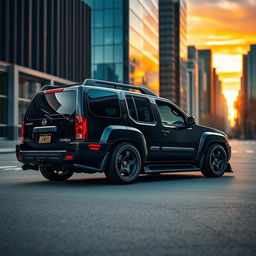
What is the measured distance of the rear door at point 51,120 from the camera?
969cm

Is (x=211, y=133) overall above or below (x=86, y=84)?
below

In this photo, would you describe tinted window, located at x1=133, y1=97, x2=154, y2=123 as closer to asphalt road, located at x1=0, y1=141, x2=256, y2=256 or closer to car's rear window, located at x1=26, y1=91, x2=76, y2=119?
asphalt road, located at x1=0, y1=141, x2=256, y2=256

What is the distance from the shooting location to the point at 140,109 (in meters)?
10.9

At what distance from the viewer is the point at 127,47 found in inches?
2534

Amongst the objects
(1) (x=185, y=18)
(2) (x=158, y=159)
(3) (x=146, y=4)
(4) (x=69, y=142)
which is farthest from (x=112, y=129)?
(1) (x=185, y=18)

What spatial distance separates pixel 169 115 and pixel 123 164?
2.05 meters

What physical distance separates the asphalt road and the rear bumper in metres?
0.43

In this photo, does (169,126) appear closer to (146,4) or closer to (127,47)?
(127,47)

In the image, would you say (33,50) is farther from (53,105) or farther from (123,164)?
(123,164)

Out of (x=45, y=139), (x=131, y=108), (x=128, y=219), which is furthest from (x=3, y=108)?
(x=128, y=219)

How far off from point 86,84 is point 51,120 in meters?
0.97

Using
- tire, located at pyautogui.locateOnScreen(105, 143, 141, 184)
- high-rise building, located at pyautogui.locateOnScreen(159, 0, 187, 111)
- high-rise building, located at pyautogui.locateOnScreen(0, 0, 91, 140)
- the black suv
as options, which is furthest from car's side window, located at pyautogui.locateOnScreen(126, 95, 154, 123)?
high-rise building, located at pyautogui.locateOnScreen(159, 0, 187, 111)

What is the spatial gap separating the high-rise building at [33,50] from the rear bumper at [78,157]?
109ft

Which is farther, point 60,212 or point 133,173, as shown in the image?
point 133,173
